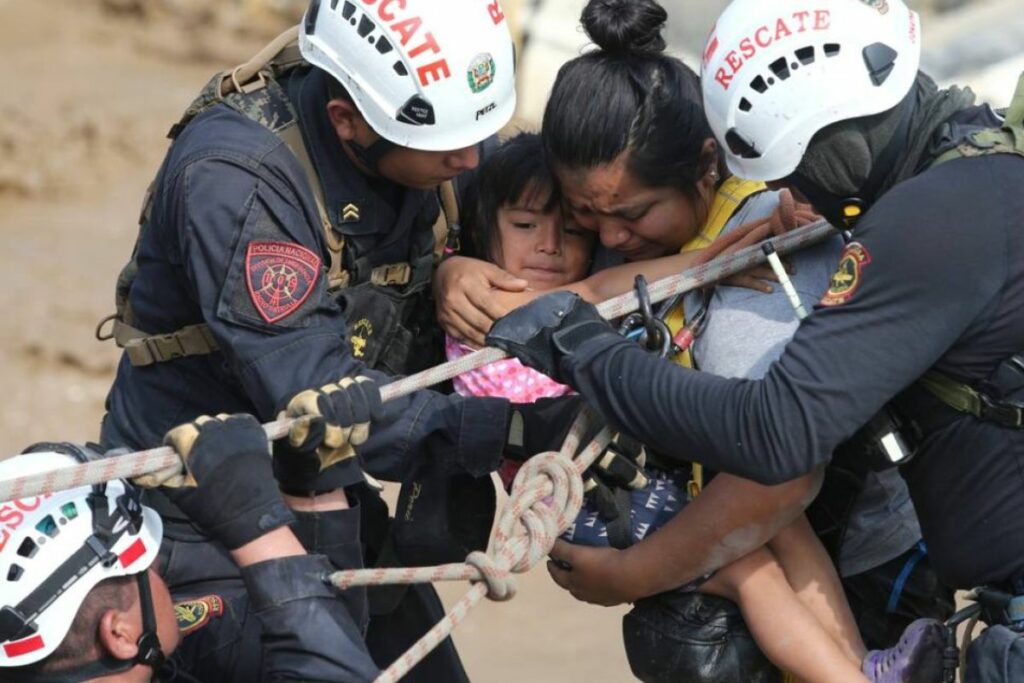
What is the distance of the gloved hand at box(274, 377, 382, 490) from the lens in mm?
3621

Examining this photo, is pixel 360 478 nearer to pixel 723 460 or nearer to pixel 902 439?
pixel 723 460

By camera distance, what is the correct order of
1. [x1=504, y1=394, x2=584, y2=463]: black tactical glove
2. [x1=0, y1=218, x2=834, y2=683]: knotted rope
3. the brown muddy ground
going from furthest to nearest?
the brown muddy ground
[x1=504, y1=394, x2=584, y2=463]: black tactical glove
[x1=0, y1=218, x2=834, y2=683]: knotted rope

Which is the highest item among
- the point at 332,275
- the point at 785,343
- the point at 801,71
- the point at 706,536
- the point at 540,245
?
the point at 801,71

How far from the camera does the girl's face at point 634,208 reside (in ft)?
13.8

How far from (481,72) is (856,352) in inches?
48.7

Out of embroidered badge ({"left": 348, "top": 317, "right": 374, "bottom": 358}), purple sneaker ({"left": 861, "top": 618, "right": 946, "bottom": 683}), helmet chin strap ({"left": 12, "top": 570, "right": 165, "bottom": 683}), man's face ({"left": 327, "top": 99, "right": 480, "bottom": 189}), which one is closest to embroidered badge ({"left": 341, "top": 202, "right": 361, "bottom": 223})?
man's face ({"left": 327, "top": 99, "right": 480, "bottom": 189})

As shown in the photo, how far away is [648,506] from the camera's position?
13.8ft

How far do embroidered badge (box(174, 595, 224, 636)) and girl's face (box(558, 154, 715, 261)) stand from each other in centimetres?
127

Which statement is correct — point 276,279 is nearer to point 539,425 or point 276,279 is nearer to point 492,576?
point 539,425

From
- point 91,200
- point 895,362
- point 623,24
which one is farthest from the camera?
point 91,200

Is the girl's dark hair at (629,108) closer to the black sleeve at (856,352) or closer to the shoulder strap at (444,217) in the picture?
the shoulder strap at (444,217)

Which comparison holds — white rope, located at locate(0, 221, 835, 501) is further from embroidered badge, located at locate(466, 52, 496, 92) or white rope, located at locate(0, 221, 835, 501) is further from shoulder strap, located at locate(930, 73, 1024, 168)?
embroidered badge, located at locate(466, 52, 496, 92)

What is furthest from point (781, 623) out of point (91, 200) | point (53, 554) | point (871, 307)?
point (91, 200)

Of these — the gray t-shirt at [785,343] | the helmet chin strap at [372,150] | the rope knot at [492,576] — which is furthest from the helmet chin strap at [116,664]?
the gray t-shirt at [785,343]
